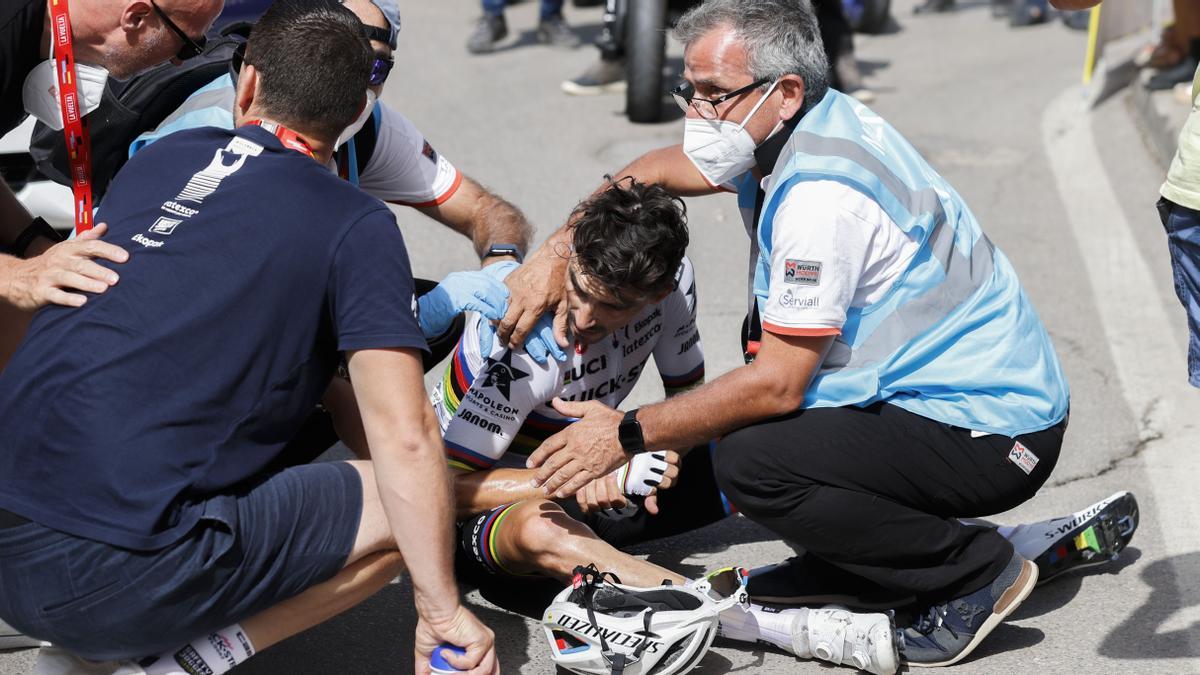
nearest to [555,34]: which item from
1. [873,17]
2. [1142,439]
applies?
[873,17]

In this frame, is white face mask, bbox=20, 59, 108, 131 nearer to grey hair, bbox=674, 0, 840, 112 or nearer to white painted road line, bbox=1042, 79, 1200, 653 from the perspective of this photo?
grey hair, bbox=674, 0, 840, 112

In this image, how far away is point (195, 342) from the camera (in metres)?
2.27

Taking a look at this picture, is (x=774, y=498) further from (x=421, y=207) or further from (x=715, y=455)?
(x=421, y=207)

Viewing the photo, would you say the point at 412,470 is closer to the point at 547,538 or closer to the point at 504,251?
the point at 547,538

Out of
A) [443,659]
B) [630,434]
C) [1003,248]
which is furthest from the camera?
[1003,248]

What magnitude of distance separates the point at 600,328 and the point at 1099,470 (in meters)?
1.67

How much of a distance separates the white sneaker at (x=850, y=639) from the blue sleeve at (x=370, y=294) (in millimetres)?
1123

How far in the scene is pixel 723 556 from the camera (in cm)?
340

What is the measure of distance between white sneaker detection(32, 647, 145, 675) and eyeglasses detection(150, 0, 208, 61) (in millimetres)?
1381

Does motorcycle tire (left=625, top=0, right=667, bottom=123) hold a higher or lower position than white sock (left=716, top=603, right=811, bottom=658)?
lower

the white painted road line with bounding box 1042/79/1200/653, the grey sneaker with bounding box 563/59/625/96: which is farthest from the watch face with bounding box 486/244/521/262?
the grey sneaker with bounding box 563/59/625/96

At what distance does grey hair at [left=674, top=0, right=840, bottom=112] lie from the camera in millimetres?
2900

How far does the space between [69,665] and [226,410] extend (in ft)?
1.91

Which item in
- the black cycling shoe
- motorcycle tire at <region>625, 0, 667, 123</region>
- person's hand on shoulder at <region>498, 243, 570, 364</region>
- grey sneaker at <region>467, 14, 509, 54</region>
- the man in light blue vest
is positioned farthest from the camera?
grey sneaker at <region>467, 14, 509, 54</region>
